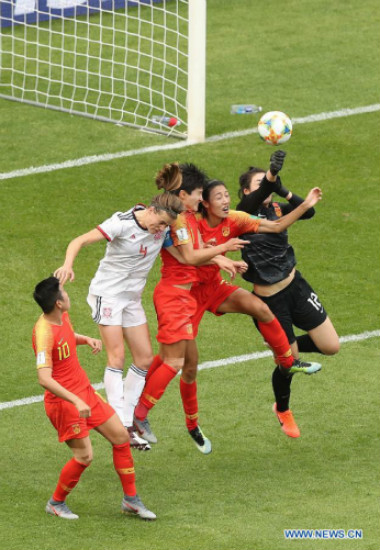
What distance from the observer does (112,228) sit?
1027 cm

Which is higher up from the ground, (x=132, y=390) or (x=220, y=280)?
(x=220, y=280)

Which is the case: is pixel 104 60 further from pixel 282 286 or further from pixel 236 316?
pixel 282 286

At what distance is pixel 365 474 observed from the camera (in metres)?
10.8

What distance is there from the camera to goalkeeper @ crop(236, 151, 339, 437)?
36.9 feet

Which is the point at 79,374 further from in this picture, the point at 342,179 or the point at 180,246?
the point at 342,179

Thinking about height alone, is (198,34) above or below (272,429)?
above

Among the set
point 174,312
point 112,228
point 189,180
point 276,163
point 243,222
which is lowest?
point 174,312

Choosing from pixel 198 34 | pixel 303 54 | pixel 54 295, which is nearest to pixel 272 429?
pixel 54 295

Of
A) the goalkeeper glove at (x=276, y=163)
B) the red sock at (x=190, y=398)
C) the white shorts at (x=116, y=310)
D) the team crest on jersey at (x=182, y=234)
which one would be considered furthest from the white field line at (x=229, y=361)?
the goalkeeper glove at (x=276, y=163)

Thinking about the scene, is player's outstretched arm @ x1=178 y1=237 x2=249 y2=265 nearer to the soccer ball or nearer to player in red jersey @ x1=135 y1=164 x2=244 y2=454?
player in red jersey @ x1=135 y1=164 x2=244 y2=454

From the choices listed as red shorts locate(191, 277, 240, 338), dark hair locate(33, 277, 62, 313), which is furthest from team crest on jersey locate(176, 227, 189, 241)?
dark hair locate(33, 277, 62, 313)

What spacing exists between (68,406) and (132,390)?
1155 millimetres

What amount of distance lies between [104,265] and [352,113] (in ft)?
28.9

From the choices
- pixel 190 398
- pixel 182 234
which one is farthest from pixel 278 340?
pixel 182 234
